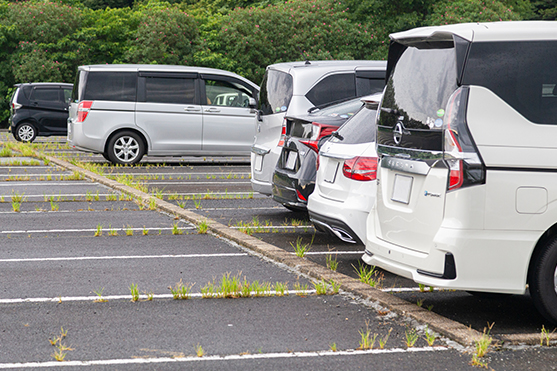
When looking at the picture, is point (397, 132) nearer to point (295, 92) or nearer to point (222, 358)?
point (222, 358)

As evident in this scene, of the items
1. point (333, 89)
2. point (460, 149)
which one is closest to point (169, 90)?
point (333, 89)

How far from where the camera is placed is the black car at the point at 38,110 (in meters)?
25.2

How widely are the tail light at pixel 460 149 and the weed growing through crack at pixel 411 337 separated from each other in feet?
3.10

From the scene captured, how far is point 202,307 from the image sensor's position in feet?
17.9

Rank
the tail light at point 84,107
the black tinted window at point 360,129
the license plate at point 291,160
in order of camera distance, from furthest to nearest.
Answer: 1. the tail light at point 84,107
2. the license plate at point 291,160
3. the black tinted window at point 360,129

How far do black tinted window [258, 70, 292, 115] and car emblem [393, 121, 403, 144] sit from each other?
4469 mm

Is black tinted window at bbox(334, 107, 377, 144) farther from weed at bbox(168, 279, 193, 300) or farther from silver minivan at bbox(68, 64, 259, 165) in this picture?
silver minivan at bbox(68, 64, 259, 165)

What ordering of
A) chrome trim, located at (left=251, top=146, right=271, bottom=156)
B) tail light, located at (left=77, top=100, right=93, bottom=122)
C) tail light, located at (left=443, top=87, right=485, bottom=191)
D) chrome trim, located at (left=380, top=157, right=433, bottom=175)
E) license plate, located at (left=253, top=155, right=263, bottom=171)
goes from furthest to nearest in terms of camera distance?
1. tail light, located at (left=77, top=100, right=93, bottom=122)
2. license plate, located at (left=253, top=155, right=263, bottom=171)
3. chrome trim, located at (left=251, top=146, right=271, bottom=156)
4. chrome trim, located at (left=380, top=157, right=433, bottom=175)
5. tail light, located at (left=443, top=87, right=485, bottom=191)

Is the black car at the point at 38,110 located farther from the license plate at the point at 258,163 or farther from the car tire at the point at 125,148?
the license plate at the point at 258,163

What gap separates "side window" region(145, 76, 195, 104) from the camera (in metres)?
17.5

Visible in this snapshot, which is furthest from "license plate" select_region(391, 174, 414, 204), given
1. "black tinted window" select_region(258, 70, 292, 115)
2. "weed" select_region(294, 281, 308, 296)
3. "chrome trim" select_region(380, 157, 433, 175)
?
"black tinted window" select_region(258, 70, 292, 115)

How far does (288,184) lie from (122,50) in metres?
31.6

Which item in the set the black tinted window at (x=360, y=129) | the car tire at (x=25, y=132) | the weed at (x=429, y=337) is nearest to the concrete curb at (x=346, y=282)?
the weed at (x=429, y=337)

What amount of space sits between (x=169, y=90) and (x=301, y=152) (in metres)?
10.1
